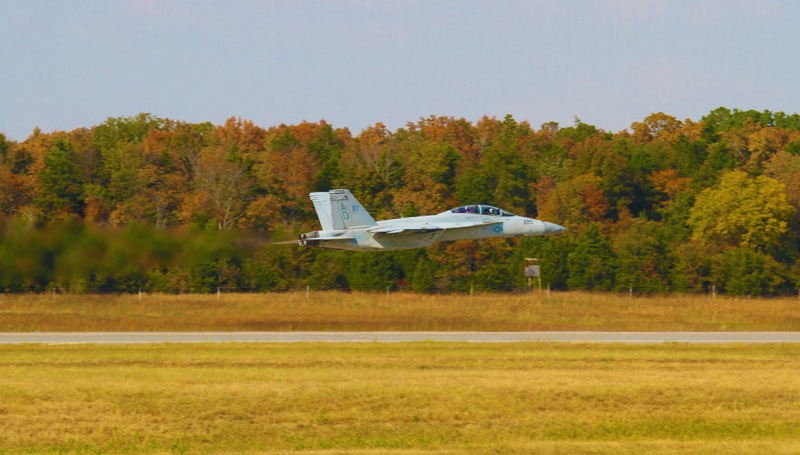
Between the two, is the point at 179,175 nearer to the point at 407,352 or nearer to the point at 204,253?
the point at 204,253

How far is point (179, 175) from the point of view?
275 feet

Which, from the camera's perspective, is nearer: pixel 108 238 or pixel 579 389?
pixel 579 389

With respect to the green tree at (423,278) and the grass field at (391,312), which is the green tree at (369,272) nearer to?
the green tree at (423,278)

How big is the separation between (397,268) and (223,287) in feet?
44.3

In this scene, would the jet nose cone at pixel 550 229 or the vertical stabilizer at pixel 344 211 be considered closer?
the vertical stabilizer at pixel 344 211

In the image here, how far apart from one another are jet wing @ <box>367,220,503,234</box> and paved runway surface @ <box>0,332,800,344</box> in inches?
191

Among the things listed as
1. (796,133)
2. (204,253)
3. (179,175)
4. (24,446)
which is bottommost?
(24,446)

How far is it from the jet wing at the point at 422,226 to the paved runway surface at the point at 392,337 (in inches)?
191

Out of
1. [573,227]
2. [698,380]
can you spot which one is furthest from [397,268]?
[698,380]

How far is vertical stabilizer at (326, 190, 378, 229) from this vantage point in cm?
4384

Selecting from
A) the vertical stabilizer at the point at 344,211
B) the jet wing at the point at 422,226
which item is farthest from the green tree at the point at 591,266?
the vertical stabilizer at the point at 344,211

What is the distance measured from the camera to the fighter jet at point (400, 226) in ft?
142

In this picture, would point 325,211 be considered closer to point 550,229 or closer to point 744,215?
point 550,229

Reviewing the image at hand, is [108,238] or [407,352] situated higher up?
[108,238]
